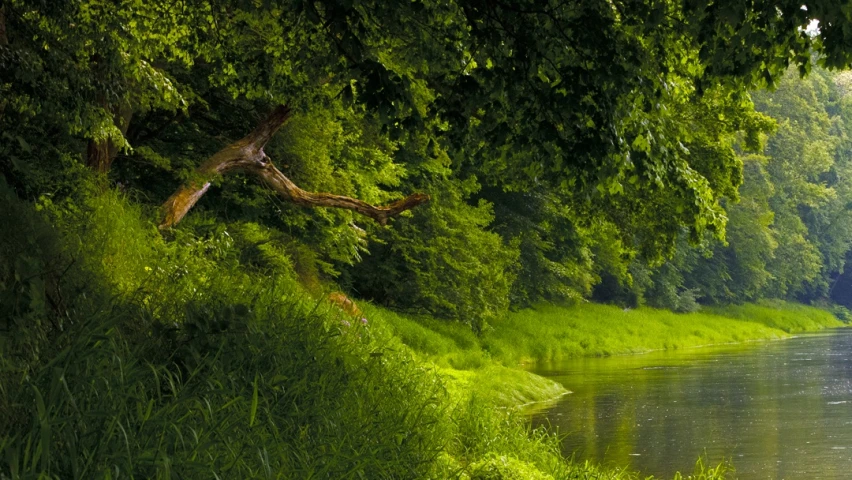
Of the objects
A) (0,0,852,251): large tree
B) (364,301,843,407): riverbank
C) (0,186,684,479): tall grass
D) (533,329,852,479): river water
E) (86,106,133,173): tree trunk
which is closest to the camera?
(0,186,684,479): tall grass

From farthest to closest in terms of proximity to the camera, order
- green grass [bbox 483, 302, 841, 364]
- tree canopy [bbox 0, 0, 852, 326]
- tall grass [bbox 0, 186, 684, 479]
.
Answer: green grass [bbox 483, 302, 841, 364]
tree canopy [bbox 0, 0, 852, 326]
tall grass [bbox 0, 186, 684, 479]

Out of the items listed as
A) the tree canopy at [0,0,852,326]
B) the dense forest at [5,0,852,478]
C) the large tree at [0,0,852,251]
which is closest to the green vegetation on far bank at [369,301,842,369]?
the tree canopy at [0,0,852,326]

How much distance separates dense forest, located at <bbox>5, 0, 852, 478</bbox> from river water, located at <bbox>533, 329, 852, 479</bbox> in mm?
2642

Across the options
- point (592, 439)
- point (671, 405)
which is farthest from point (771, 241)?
point (592, 439)

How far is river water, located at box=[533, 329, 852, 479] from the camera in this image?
1338cm

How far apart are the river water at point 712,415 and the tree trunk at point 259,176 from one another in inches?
144

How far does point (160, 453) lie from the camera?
4012mm

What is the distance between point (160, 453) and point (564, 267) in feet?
95.7

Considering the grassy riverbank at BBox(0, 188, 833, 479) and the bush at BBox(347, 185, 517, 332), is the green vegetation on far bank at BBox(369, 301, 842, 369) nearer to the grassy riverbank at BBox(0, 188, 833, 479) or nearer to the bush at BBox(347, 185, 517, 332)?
the bush at BBox(347, 185, 517, 332)

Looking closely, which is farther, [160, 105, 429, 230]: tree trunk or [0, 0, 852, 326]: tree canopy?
[160, 105, 429, 230]: tree trunk

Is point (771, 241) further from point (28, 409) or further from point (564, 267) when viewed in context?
point (28, 409)

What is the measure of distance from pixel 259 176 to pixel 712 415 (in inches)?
325

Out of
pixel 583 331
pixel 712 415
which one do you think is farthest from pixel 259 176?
pixel 583 331

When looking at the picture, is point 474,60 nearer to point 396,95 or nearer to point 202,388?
point 396,95
